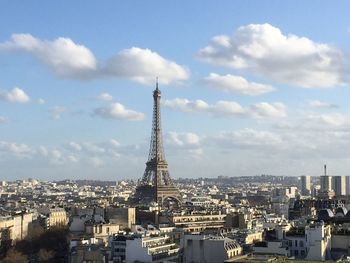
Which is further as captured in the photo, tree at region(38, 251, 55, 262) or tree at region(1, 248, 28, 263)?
tree at region(38, 251, 55, 262)

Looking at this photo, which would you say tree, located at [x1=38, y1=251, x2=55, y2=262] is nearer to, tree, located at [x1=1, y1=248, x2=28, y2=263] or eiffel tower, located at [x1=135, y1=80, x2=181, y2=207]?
tree, located at [x1=1, y1=248, x2=28, y2=263]

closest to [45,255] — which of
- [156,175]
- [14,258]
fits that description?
[14,258]

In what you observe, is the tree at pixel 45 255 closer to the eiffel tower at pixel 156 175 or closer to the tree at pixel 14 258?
the tree at pixel 14 258

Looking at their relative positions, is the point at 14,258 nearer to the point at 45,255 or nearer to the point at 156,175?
the point at 45,255

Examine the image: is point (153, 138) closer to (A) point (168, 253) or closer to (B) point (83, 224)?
(B) point (83, 224)

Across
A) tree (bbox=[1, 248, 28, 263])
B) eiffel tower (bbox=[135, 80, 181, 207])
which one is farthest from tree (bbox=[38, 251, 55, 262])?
eiffel tower (bbox=[135, 80, 181, 207])

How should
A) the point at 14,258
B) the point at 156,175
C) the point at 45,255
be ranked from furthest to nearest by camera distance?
the point at 156,175 → the point at 45,255 → the point at 14,258

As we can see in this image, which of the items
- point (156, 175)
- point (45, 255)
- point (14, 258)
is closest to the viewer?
point (14, 258)

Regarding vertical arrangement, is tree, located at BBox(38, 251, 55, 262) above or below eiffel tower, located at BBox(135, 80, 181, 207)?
below

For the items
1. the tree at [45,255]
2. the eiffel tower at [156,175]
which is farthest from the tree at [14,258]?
the eiffel tower at [156,175]
